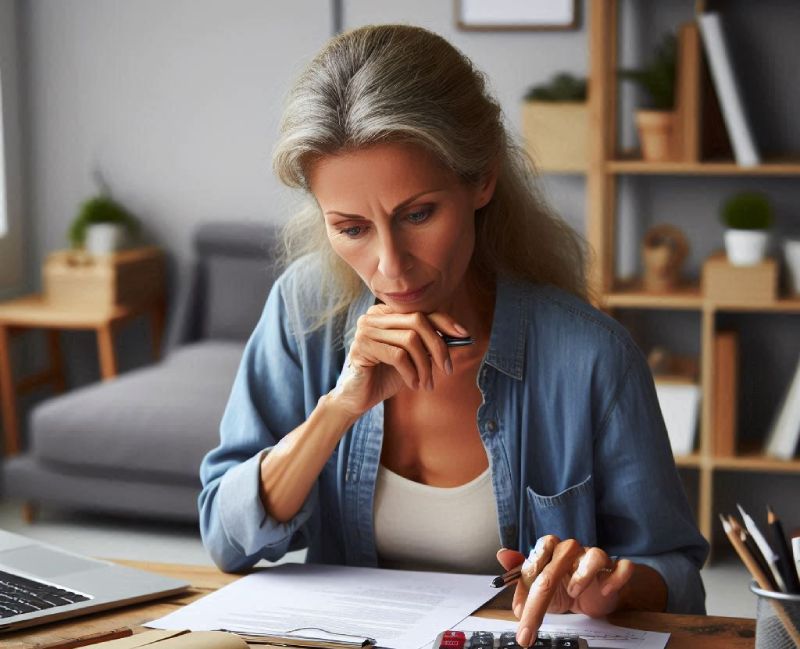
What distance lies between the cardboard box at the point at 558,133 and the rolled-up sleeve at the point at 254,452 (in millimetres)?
2204

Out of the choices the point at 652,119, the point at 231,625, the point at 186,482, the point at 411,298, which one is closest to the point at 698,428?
the point at 652,119

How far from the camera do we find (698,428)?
3635mm

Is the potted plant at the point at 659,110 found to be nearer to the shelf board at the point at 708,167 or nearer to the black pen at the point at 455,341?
the shelf board at the point at 708,167

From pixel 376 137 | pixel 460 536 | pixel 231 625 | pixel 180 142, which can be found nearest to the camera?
pixel 231 625

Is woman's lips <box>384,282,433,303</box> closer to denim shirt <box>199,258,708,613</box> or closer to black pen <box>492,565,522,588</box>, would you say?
denim shirt <box>199,258,708,613</box>

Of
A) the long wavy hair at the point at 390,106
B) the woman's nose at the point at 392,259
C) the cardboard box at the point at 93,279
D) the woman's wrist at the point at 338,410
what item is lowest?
the cardboard box at the point at 93,279

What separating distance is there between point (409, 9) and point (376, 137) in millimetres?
2841

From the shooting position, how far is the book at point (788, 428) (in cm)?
343

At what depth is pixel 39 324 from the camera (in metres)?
4.20

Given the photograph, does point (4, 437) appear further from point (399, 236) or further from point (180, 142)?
point (399, 236)

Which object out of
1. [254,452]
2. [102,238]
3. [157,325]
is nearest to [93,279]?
[102,238]

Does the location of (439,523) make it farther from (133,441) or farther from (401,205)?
(133,441)

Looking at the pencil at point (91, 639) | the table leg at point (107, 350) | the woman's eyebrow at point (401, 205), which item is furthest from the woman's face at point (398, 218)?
the table leg at point (107, 350)

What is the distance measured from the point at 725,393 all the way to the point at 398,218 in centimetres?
229
